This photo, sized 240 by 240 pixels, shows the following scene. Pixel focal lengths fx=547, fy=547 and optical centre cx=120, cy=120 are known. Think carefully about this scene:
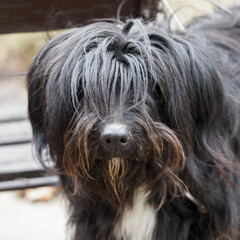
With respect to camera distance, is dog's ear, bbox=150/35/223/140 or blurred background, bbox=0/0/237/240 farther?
blurred background, bbox=0/0/237/240

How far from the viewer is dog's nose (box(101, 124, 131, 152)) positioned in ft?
5.24

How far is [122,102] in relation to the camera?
168 centimetres

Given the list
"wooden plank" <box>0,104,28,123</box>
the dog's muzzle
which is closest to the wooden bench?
"wooden plank" <box>0,104,28,123</box>

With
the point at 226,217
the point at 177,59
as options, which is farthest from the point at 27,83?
the point at 226,217

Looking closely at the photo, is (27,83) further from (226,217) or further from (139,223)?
(226,217)

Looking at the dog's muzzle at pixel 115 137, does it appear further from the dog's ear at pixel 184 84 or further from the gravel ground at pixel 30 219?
the gravel ground at pixel 30 219

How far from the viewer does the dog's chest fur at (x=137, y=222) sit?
6.70 feet

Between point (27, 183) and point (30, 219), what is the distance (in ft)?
3.80

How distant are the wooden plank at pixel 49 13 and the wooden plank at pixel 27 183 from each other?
0.69 m

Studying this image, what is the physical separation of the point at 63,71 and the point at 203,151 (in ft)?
1.91

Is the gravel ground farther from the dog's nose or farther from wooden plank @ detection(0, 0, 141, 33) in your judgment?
the dog's nose

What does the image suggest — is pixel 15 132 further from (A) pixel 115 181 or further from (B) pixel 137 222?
(A) pixel 115 181

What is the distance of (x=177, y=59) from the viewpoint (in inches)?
70.4

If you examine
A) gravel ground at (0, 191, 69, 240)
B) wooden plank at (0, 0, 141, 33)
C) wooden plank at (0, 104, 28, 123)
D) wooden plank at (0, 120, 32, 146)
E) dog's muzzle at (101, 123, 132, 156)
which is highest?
dog's muzzle at (101, 123, 132, 156)
